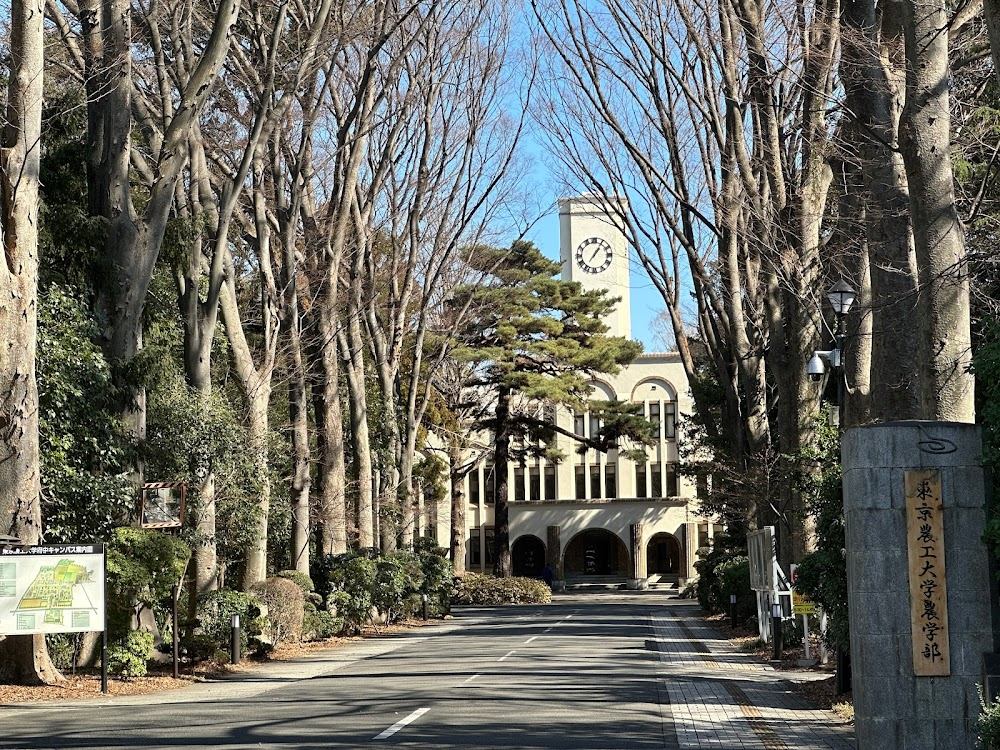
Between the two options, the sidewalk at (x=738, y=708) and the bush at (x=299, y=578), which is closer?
the sidewalk at (x=738, y=708)

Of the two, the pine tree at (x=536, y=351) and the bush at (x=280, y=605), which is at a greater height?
the pine tree at (x=536, y=351)

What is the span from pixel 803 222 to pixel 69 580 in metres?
11.6

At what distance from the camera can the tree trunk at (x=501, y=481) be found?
48.7 metres

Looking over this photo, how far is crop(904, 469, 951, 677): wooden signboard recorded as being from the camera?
876 cm

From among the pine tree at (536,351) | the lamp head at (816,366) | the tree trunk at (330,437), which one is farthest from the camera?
the pine tree at (536,351)

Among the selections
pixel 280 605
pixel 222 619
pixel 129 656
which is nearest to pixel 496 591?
pixel 280 605

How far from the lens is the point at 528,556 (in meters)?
68.1

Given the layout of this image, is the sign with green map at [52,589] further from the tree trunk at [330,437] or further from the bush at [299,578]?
the tree trunk at [330,437]

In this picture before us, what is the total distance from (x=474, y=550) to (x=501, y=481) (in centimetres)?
1917

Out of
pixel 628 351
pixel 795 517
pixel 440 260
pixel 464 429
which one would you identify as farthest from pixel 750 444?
pixel 464 429

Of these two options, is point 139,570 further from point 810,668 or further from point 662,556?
point 662,556

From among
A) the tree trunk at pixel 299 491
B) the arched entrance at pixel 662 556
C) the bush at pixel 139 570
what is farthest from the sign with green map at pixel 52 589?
the arched entrance at pixel 662 556

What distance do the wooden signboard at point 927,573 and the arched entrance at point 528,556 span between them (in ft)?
193

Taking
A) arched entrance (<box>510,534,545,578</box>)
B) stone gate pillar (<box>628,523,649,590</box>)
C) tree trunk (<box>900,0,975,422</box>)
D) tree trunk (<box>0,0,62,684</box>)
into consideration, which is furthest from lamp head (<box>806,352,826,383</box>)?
arched entrance (<box>510,534,545,578</box>)
